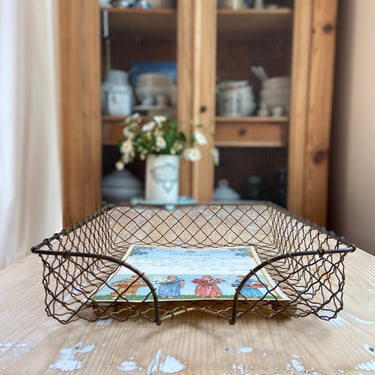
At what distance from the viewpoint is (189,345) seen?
0.95ft

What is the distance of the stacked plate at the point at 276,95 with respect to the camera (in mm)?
1271

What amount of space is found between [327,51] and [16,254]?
3.60 feet

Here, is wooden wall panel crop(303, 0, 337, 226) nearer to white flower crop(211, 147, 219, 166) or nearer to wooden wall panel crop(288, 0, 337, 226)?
wooden wall panel crop(288, 0, 337, 226)

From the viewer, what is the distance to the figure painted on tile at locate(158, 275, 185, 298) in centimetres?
35

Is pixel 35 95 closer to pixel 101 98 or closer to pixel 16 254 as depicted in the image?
pixel 101 98

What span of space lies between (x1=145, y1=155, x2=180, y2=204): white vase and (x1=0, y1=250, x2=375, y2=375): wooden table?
2.72 feet

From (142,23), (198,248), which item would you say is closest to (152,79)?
(142,23)

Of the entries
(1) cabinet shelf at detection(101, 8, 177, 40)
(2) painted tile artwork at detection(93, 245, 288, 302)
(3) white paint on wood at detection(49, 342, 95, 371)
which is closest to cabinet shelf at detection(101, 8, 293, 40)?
(1) cabinet shelf at detection(101, 8, 177, 40)

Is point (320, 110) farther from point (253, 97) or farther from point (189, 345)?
point (189, 345)

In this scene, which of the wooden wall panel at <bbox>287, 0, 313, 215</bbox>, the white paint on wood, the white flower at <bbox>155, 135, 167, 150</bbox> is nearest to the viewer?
the white paint on wood

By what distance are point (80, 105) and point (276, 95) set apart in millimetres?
661

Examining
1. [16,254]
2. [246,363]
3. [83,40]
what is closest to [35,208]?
[16,254]

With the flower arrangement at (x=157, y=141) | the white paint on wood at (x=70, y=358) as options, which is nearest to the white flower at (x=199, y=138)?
the flower arrangement at (x=157, y=141)

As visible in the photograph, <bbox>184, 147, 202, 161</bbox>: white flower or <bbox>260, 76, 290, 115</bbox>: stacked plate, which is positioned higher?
<bbox>260, 76, 290, 115</bbox>: stacked plate
